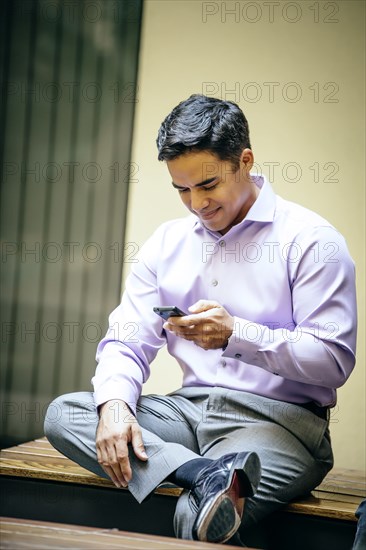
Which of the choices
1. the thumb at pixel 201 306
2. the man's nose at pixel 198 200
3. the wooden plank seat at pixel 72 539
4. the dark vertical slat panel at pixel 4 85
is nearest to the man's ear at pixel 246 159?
the man's nose at pixel 198 200

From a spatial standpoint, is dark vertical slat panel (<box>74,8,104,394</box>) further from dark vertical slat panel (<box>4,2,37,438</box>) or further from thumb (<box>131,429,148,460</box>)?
thumb (<box>131,429,148,460</box>)

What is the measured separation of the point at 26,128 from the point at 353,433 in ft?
5.84

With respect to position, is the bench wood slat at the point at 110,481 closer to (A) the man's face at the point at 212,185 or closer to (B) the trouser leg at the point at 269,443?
(B) the trouser leg at the point at 269,443

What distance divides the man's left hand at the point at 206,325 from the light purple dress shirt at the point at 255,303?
0.09ft

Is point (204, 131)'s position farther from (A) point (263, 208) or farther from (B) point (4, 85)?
(B) point (4, 85)

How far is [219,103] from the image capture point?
2.32 metres

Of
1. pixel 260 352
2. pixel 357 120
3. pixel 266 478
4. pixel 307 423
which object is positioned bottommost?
pixel 266 478

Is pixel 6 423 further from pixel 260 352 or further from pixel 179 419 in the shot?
pixel 260 352

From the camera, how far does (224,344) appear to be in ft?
Answer: 6.84

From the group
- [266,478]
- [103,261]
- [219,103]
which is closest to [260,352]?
[266,478]

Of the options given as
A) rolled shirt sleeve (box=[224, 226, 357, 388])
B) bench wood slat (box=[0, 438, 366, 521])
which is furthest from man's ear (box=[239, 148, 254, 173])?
bench wood slat (box=[0, 438, 366, 521])

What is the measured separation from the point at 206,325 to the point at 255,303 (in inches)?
10.7

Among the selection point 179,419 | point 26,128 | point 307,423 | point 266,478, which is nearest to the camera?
point 266,478

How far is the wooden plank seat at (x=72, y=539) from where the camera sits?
56.4 inches
